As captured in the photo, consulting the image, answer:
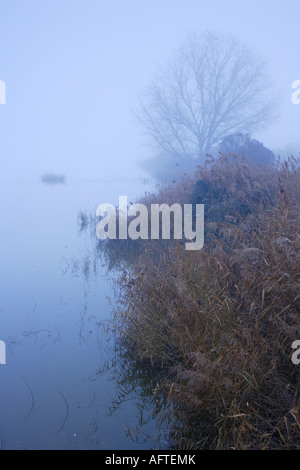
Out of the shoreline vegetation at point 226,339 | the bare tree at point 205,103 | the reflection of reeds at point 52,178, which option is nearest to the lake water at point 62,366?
the shoreline vegetation at point 226,339

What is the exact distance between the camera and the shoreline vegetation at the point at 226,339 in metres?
2.90

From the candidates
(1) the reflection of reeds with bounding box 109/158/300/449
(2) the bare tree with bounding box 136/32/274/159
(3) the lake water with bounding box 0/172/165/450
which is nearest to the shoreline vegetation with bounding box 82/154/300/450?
(1) the reflection of reeds with bounding box 109/158/300/449

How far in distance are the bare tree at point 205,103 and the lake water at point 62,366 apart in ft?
57.3

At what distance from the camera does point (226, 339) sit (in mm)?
3234

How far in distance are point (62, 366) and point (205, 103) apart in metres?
23.8

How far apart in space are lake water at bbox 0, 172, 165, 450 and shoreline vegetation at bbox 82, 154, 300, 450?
0.43 m

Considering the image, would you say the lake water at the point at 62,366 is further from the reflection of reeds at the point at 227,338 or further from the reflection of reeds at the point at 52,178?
the reflection of reeds at the point at 52,178

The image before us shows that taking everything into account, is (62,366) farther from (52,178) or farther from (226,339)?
(52,178)

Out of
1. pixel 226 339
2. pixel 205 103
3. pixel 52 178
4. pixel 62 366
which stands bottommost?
pixel 62 366

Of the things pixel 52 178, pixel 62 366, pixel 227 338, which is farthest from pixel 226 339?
pixel 52 178

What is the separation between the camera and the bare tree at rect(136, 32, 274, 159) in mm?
24359

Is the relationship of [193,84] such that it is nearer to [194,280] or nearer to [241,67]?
[241,67]

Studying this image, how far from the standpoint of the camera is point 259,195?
704cm

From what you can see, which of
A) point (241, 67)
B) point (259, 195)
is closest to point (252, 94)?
point (241, 67)
